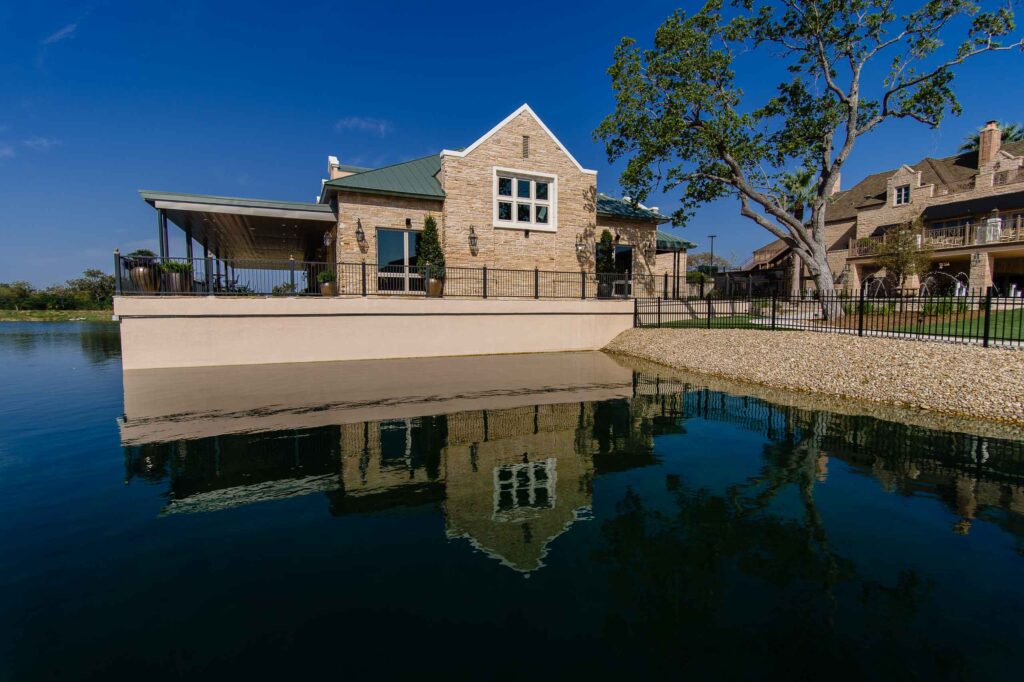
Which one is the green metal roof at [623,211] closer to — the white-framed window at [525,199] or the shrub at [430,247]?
the white-framed window at [525,199]

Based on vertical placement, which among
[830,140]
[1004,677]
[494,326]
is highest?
[830,140]

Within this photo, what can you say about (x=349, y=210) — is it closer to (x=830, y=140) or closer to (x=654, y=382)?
(x=654, y=382)

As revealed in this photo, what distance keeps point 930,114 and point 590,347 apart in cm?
1693

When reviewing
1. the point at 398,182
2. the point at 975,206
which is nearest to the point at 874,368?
the point at 398,182

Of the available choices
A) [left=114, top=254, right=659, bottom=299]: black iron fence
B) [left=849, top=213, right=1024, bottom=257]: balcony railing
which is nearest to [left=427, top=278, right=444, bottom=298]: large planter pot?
[left=114, top=254, right=659, bottom=299]: black iron fence

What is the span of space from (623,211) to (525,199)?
5.63 metres

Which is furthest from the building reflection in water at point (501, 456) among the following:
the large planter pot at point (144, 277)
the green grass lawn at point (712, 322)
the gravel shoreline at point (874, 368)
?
the green grass lawn at point (712, 322)

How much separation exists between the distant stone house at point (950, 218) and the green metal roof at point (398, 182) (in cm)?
2611

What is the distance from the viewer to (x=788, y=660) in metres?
2.64

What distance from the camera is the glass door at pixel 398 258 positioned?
1855 cm

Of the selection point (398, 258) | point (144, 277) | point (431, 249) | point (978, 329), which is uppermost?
point (431, 249)

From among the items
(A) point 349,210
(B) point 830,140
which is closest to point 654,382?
(A) point 349,210

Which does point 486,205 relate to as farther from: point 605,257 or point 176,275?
point 176,275

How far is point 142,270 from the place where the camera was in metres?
12.8
